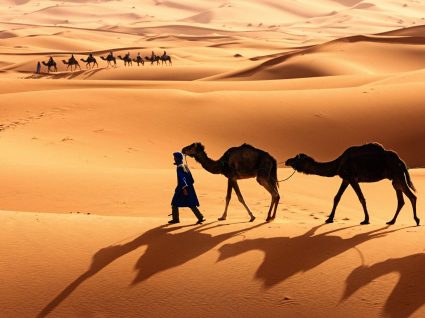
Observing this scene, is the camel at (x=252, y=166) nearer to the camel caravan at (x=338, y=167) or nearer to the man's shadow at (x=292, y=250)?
the camel caravan at (x=338, y=167)

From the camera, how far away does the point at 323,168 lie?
871cm

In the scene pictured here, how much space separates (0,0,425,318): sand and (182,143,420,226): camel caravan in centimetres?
43

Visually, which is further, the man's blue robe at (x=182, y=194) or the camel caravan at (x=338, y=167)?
the man's blue robe at (x=182, y=194)

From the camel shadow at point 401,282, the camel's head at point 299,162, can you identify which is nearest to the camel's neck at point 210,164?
the camel's head at point 299,162

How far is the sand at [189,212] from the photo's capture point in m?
6.54

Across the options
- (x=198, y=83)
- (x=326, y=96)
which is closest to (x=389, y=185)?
(x=326, y=96)

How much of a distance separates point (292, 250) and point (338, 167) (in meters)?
1.74

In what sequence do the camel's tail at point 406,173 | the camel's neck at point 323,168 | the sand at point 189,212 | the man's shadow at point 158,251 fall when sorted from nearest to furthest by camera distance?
the sand at point 189,212
the man's shadow at point 158,251
the camel's tail at point 406,173
the camel's neck at point 323,168

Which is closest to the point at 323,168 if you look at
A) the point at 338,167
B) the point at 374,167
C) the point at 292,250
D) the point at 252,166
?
the point at 338,167

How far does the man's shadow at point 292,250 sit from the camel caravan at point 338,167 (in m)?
0.79

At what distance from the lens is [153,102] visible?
22.4 meters

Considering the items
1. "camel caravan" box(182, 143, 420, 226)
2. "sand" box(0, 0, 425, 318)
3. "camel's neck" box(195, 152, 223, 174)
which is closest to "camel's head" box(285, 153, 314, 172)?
"camel caravan" box(182, 143, 420, 226)

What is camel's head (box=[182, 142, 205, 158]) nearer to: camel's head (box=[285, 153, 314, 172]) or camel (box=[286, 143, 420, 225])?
camel's head (box=[285, 153, 314, 172])

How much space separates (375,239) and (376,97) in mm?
15213
